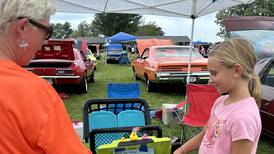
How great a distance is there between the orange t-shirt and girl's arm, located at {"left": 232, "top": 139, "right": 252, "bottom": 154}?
971 millimetres

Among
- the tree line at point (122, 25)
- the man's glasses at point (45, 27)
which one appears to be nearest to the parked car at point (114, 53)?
the man's glasses at point (45, 27)

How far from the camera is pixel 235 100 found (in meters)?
2.05

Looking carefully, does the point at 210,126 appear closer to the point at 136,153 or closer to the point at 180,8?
the point at 136,153

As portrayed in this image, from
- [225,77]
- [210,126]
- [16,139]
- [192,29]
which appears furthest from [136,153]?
[192,29]

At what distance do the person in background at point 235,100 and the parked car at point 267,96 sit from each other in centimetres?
390

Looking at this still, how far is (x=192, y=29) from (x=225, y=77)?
5726 mm

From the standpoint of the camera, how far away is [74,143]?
1310mm

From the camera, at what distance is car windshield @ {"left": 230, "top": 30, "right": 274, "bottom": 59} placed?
6262mm

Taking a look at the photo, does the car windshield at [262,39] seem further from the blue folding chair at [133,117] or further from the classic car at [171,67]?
the classic car at [171,67]

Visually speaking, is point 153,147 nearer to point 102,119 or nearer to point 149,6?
point 102,119

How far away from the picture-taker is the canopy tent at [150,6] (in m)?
7.47

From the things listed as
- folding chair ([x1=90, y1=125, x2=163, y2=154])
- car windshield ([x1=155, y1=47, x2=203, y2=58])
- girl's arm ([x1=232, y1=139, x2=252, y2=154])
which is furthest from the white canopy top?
girl's arm ([x1=232, y1=139, x2=252, y2=154])

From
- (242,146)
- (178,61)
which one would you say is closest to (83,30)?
(178,61)

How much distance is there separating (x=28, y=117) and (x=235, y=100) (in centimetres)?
119
